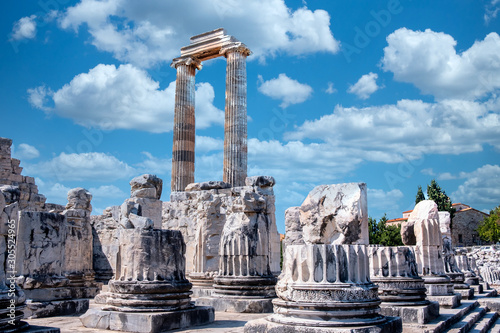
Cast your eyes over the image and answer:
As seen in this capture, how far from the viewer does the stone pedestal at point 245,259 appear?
25.5 ft

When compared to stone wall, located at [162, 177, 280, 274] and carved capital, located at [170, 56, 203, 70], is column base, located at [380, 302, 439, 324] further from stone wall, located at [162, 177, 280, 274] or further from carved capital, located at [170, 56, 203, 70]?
carved capital, located at [170, 56, 203, 70]

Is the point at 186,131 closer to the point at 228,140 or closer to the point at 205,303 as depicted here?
the point at 228,140

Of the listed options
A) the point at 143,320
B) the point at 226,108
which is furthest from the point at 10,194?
the point at 226,108

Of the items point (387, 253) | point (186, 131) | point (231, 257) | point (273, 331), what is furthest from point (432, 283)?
point (186, 131)

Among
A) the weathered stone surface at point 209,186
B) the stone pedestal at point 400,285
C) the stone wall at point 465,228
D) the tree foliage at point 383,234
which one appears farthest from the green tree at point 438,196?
the stone pedestal at point 400,285

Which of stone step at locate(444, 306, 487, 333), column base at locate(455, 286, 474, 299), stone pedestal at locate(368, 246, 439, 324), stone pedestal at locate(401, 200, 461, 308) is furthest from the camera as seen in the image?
column base at locate(455, 286, 474, 299)

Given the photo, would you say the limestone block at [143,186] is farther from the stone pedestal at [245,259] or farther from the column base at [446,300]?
the column base at [446,300]

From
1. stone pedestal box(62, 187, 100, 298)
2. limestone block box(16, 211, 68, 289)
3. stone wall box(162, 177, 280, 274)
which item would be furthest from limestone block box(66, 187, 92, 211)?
limestone block box(16, 211, 68, 289)

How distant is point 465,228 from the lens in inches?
1866

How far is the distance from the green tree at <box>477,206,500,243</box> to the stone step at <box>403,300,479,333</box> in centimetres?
3837

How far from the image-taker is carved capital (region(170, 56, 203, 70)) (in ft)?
72.9

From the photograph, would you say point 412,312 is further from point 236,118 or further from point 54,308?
point 236,118

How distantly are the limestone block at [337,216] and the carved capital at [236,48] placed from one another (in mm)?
16715

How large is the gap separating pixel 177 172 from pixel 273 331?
16928 mm
